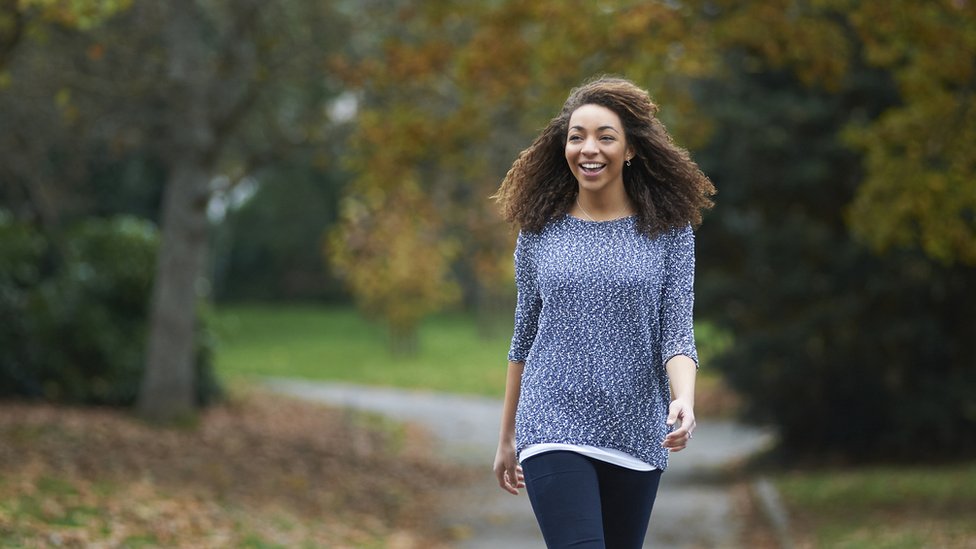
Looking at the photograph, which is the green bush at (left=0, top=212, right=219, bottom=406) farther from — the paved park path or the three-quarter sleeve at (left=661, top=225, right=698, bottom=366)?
the three-quarter sleeve at (left=661, top=225, right=698, bottom=366)

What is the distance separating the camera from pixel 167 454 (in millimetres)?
12984

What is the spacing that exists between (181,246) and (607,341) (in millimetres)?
12187

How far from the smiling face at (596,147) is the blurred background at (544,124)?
5.78m

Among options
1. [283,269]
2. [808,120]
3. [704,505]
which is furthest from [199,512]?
[283,269]

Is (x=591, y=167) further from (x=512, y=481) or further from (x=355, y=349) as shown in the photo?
(x=355, y=349)

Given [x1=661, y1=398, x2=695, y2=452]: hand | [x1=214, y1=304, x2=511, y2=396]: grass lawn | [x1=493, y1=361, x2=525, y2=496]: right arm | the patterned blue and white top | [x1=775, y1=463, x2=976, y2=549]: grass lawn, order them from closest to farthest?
[x1=661, y1=398, x2=695, y2=452]: hand, the patterned blue and white top, [x1=493, y1=361, x2=525, y2=496]: right arm, [x1=775, y1=463, x2=976, y2=549]: grass lawn, [x1=214, y1=304, x2=511, y2=396]: grass lawn

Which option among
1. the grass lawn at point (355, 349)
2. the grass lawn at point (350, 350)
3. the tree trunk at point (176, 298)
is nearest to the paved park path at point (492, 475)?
the grass lawn at point (355, 349)

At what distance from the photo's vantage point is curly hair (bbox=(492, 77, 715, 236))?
4.24m

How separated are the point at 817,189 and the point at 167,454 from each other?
301 inches

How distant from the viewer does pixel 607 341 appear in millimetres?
4102

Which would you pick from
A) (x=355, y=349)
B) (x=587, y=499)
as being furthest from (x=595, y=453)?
(x=355, y=349)

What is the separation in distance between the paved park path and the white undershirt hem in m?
6.45

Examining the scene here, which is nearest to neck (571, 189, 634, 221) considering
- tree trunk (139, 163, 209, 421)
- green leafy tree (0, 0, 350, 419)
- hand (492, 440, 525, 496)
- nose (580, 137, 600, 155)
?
nose (580, 137, 600, 155)

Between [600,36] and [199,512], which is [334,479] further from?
[600,36]
